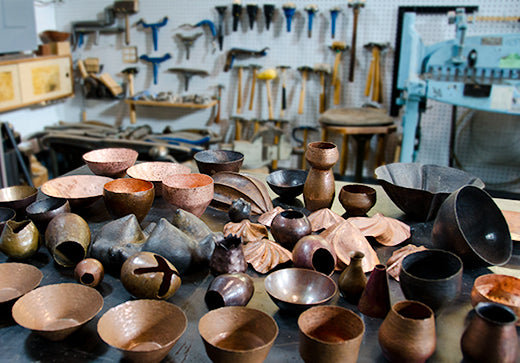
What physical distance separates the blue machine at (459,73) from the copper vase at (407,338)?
2.65 metres

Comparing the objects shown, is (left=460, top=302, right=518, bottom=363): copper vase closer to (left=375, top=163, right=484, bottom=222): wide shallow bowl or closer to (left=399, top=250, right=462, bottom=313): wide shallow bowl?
(left=399, top=250, right=462, bottom=313): wide shallow bowl

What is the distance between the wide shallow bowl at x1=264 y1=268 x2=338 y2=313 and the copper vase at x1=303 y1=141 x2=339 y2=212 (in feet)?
1.77

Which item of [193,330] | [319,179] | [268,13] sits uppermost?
[268,13]

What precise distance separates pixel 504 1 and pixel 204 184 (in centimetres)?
356

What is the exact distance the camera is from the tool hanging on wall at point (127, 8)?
4871mm

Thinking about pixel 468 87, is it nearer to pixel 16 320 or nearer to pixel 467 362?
pixel 467 362

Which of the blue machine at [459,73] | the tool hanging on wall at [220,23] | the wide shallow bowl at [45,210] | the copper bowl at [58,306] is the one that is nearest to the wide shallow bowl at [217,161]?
the wide shallow bowl at [45,210]

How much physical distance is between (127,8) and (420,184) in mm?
4016

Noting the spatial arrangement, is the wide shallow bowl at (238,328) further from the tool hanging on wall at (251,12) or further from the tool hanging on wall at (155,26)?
the tool hanging on wall at (155,26)

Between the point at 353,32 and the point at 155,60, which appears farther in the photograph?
the point at 155,60

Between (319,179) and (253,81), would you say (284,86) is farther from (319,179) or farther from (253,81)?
(319,179)

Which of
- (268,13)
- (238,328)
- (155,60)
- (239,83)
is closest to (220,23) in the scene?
(268,13)

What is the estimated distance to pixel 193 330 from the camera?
1.19 meters

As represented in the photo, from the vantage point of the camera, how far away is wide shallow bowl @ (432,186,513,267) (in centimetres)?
143
